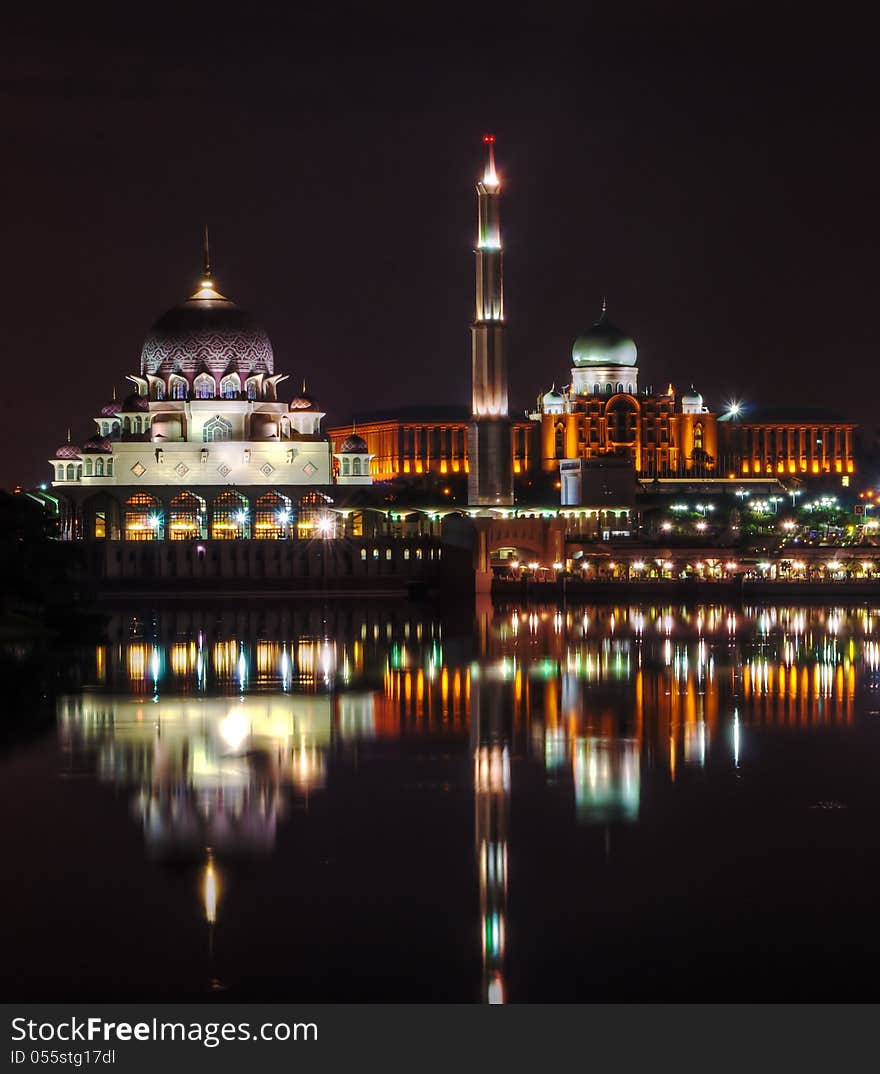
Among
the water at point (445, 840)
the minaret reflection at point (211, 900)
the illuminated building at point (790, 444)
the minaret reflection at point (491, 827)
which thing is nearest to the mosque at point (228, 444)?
the illuminated building at point (790, 444)

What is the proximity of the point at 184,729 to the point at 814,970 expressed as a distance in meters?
14.6

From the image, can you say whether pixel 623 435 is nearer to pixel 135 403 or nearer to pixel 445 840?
pixel 135 403

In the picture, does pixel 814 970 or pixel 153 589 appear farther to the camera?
pixel 153 589

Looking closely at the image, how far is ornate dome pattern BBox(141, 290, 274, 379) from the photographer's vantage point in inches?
3290

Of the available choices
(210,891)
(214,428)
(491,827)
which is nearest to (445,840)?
(491,827)

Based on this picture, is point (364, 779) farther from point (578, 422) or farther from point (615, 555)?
point (578, 422)

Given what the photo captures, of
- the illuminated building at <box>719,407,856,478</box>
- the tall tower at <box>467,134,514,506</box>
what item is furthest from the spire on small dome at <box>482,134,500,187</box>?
the illuminated building at <box>719,407,856,478</box>

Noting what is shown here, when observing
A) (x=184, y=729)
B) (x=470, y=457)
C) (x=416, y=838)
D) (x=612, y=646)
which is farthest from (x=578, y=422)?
(x=416, y=838)

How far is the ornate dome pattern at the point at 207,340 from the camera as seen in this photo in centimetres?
8356

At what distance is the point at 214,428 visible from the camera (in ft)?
273

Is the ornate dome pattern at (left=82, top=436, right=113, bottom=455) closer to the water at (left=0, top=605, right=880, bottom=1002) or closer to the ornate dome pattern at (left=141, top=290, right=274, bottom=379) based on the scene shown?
the ornate dome pattern at (left=141, top=290, right=274, bottom=379)

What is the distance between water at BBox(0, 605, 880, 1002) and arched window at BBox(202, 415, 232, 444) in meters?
47.6

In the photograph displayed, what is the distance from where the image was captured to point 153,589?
248 feet

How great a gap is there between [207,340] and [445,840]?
2596 inches
